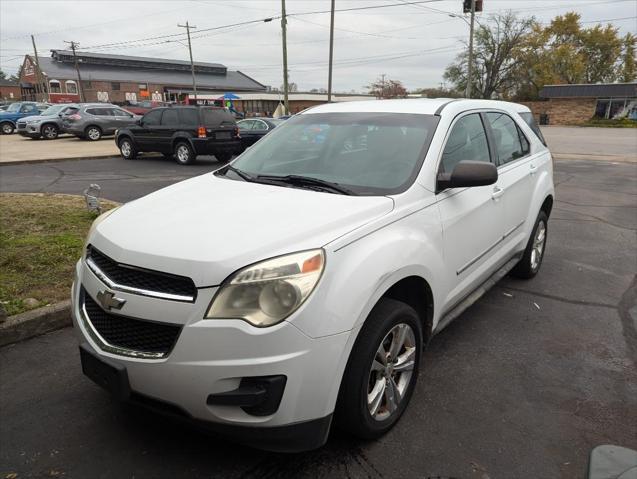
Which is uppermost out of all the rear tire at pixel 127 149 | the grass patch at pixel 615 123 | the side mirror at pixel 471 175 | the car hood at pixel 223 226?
the side mirror at pixel 471 175

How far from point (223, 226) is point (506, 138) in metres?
3.02

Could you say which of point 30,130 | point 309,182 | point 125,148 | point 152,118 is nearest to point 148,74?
point 30,130

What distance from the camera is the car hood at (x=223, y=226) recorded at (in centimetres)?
209

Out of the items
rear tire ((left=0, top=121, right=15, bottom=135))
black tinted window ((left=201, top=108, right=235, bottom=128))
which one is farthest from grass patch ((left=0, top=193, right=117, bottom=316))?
rear tire ((left=0, top=121, right=15, bottom=135))

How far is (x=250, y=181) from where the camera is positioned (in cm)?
322

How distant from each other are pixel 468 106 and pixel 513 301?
191 cm

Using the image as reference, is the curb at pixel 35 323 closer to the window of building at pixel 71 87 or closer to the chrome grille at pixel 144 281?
the chrome grille at pixel 144 281

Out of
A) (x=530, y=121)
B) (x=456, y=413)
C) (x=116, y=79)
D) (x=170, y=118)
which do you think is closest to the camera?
(x=456, y=413)

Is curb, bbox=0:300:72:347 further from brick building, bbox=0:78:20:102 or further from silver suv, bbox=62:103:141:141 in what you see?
brick building, bbox=0:78:20:102

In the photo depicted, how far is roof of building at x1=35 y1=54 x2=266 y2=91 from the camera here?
74.2 m

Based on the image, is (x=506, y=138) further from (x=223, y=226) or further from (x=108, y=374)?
(x=108, y=374)

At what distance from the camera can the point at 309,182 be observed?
9.86 feet

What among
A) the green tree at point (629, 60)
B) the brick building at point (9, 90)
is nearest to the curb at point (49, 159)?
the green tree at point (629, 60)

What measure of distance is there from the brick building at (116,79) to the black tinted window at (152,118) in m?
60.3
